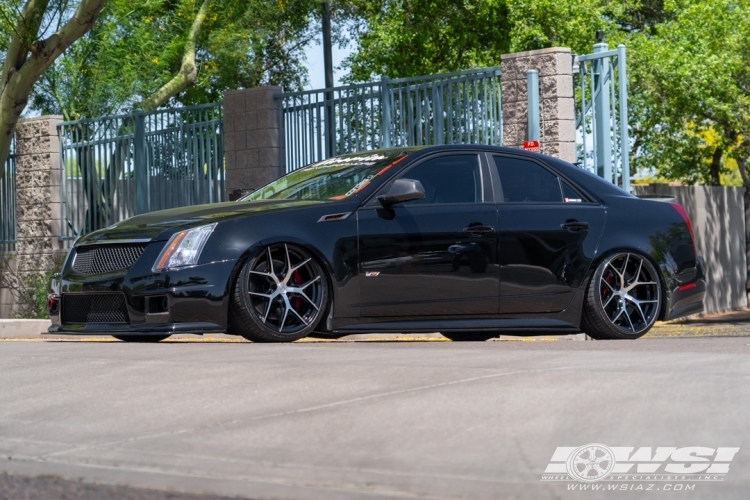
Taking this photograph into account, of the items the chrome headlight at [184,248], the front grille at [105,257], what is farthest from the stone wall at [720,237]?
the chrome headlight at [184,248]

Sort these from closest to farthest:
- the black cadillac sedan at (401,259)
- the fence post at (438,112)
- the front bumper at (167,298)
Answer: the front bumper at (167,298) < the black cadillac sedan at (401,259) < the fence post at (438,112)

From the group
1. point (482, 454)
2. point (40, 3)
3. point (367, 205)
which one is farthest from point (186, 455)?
point (40, 3)

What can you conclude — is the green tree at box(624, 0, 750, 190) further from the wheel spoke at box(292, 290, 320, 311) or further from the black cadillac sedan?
the wheel spoke at box(292, 290, 320, 311)

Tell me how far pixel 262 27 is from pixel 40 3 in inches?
604

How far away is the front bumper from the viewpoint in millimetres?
8219

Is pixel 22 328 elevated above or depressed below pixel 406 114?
below

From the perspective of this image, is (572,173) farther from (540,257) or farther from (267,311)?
(267,311)

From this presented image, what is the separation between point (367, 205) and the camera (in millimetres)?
8773

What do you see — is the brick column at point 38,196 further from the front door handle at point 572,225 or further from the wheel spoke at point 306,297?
the front door handle at point 572,225

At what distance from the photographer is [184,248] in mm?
8320

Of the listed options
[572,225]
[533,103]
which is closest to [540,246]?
[572,225]

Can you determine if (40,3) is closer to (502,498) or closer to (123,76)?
(123,76)

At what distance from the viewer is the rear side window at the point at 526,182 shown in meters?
9.31

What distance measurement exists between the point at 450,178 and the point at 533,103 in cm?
443
